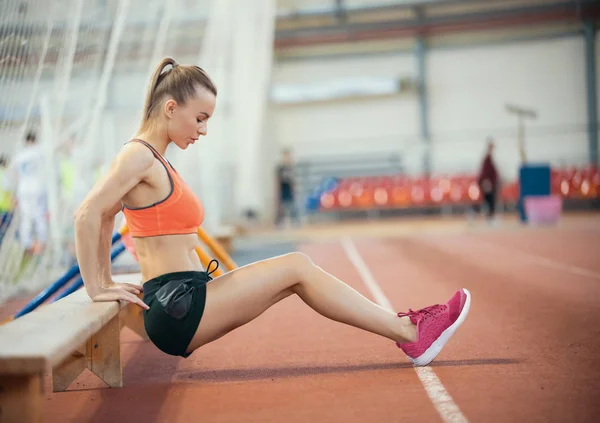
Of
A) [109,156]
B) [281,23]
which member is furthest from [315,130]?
[109,156]

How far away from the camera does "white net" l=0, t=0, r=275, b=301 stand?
5.63m

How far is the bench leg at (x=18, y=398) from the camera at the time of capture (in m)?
2.11

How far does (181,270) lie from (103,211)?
43 cm

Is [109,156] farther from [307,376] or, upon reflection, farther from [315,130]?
[315,130]

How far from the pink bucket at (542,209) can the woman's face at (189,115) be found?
39.2 ft

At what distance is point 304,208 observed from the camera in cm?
2072

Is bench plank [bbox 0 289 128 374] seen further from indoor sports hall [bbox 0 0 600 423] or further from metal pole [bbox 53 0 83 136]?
metal pole [bbox 53 0 83 136]

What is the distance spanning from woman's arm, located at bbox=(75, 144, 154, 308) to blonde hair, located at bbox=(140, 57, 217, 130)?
25 cm

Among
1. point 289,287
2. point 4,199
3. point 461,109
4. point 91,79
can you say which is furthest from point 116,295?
point 461,109

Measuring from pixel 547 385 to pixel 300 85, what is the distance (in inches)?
743

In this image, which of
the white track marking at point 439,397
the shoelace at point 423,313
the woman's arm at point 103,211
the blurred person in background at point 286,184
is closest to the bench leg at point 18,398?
the woman's arm at point 103,211

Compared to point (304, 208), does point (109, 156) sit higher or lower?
higher

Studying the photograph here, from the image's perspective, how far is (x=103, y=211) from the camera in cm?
276

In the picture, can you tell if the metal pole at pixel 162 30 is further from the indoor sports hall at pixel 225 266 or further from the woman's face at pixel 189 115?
the woman's face at pixel 189 115
